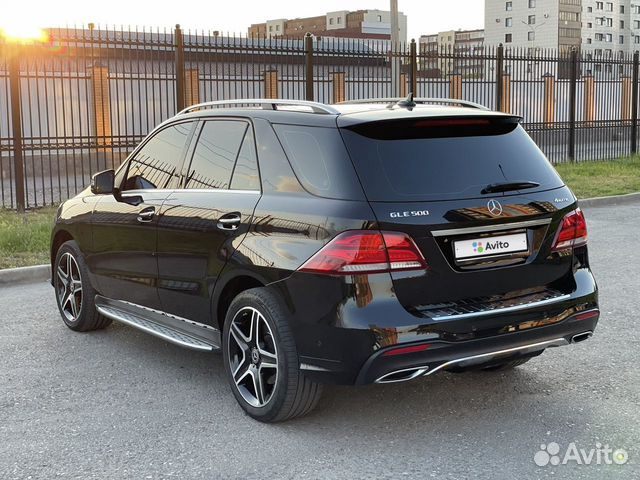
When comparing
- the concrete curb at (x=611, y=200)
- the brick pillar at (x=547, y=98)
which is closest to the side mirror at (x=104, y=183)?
the concrete curb at (x=611, y=200)

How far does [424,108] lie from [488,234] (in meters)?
0.92

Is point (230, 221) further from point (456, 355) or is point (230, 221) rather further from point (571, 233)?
point (571, 233)

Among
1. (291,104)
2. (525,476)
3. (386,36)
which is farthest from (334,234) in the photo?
(386,36)

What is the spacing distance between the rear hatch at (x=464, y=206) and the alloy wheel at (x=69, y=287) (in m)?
3.08

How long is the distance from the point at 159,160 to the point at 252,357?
1737 millimetres

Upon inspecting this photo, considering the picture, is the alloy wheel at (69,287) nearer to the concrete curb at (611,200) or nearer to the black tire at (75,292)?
the black tire at (75,292)

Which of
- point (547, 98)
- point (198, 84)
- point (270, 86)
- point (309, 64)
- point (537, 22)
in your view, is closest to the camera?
point (309, 64)

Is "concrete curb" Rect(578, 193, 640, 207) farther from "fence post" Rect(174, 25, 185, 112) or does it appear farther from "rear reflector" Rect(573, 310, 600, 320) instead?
"rear reflector" Rect(573, 310, 600, 320)

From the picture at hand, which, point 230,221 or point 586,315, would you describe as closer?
point 586,315

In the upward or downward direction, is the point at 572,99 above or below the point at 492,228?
above

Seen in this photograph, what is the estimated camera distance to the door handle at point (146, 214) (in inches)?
207

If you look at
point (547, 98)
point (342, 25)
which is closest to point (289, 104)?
point (547, 98)

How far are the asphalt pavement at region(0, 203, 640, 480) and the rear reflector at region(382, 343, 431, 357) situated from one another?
508 mm

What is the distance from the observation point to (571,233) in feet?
14.5
